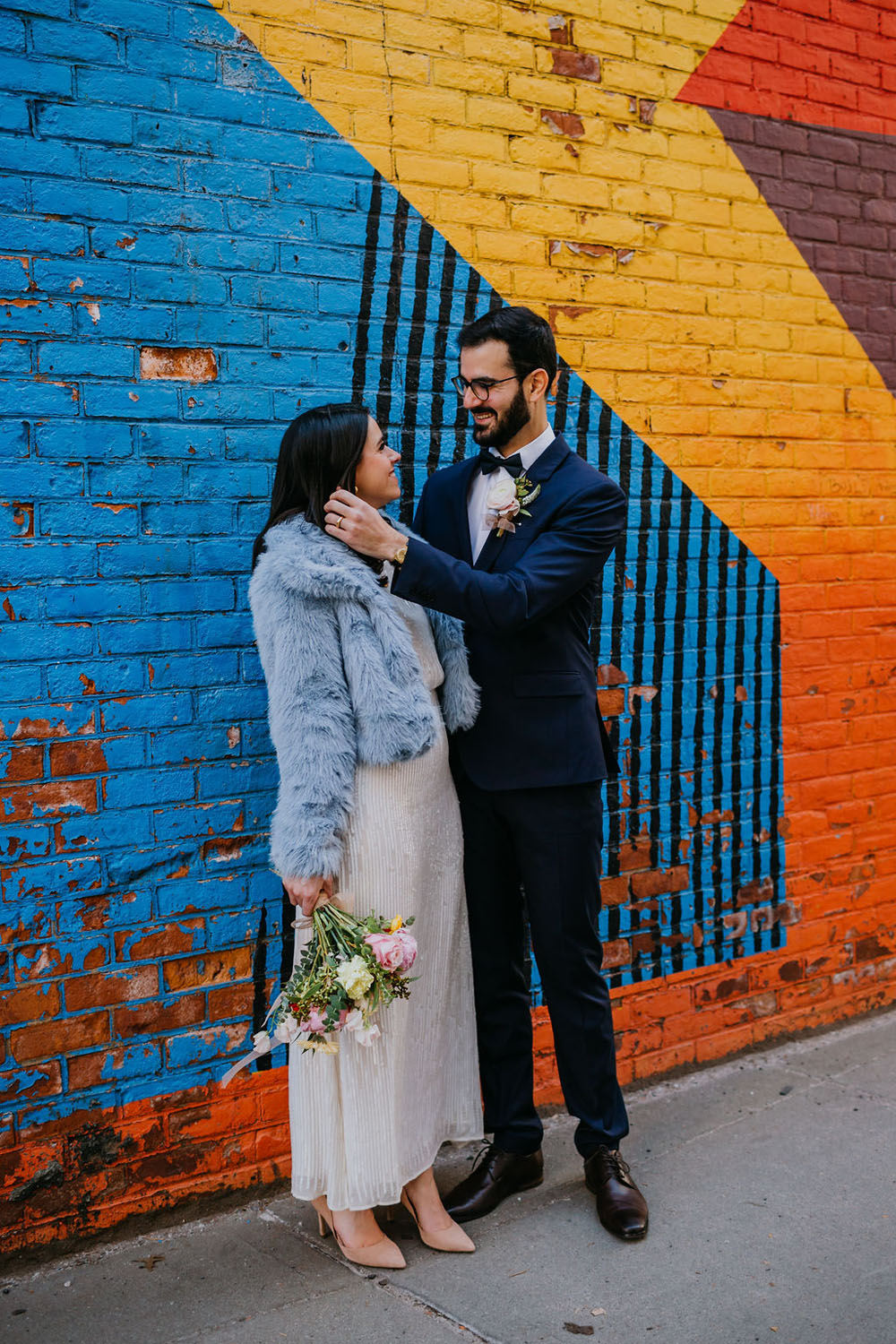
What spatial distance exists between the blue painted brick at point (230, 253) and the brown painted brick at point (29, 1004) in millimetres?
1903

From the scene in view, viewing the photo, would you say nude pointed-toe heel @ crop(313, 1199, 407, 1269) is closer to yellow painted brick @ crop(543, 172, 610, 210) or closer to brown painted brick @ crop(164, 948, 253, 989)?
brown painted brick @ crop(164, 948, 253, 989)

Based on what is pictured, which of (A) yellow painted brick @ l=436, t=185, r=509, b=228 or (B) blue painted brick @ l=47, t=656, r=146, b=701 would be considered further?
(A) yellow painted brick @ l=436, t=185, r=509, b=228

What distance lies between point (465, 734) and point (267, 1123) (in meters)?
1.23

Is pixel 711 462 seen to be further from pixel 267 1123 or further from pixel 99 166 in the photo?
pixel 267 1123

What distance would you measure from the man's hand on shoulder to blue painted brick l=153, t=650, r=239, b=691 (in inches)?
23.0

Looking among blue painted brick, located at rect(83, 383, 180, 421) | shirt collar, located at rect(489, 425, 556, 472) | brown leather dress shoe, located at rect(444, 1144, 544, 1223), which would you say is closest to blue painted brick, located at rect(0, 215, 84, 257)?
blue painted brick, located at rect(83, 383, 180, 421)

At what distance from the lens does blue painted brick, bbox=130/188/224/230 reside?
3035 millimetres

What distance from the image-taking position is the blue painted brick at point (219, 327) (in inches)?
123

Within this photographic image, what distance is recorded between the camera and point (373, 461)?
2.89 metres

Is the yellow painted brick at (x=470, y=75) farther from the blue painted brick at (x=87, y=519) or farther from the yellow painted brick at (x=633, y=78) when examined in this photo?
the blue painted brick at (x=87, y=519)

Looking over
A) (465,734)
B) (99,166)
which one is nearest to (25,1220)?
(465,734)

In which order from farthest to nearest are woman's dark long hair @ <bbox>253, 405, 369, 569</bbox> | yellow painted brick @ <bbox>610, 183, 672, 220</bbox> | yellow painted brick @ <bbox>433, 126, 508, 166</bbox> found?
yellow painted brick @ <bbox>610, 183, 672, 220</bbox> < yellow painted brick @ <bbox>433, 126, 508, 166</bbox> < woman's dark long hair @ <bbox>253, 405, 369, 569</bbox>

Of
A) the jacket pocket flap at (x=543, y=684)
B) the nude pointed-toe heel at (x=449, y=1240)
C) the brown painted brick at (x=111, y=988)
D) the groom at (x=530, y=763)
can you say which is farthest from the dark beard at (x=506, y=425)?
the nude pointed-toe heel at (x=449, y=1240)

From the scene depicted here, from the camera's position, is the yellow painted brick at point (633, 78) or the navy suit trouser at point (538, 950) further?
the yellow painted brick at point (633, 78)
